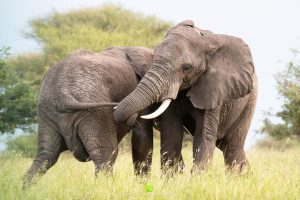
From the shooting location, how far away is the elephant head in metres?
7.34

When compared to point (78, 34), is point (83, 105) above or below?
above

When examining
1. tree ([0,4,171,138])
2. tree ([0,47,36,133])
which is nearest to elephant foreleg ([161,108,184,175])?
tree ([0,47,36,133])

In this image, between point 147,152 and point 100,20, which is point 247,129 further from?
point 100,20

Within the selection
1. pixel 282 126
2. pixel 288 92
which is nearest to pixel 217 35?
pixel 288 92

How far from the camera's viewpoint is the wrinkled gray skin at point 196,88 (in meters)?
7.38

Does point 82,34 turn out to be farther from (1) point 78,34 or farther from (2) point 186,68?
(2) point 186,68

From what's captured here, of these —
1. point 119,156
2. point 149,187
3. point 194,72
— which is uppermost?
point 194,72

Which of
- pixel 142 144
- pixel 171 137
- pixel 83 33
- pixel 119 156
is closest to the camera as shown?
pixel 171 137

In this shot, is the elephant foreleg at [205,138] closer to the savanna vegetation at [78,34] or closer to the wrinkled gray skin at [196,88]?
the wrinkled gray skin at [196,88]

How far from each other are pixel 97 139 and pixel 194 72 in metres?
1.26

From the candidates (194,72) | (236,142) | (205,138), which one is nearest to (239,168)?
(236,142)

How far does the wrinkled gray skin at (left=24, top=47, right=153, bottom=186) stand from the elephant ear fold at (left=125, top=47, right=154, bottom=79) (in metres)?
0.26

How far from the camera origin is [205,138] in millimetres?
7902

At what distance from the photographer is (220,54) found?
796 cm
